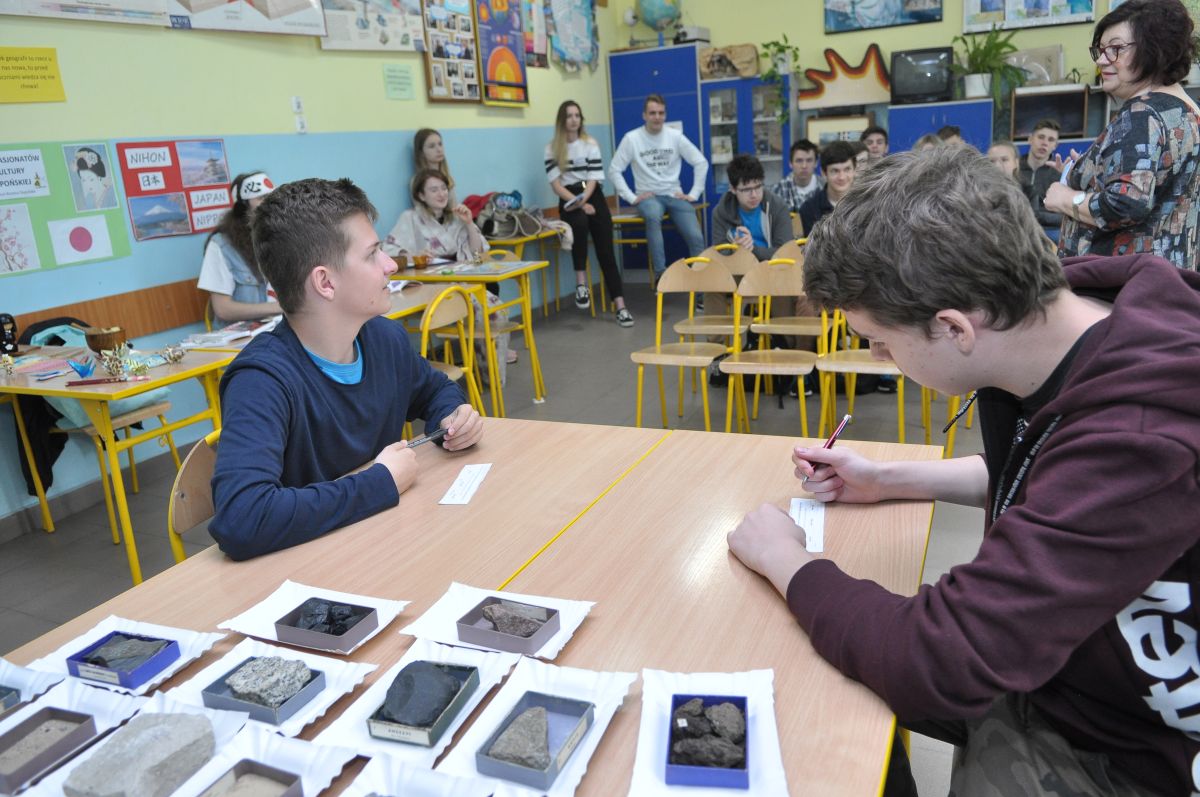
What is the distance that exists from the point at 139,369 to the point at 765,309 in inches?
105

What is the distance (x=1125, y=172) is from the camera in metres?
2.41

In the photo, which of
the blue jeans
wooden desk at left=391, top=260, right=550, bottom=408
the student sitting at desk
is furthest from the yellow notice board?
the blue jeans

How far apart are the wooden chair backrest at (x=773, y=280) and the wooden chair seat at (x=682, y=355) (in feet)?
0.98

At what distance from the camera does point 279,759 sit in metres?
0.81

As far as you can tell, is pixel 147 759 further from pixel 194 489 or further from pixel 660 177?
pixel 660 177

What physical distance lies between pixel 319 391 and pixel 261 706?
833 millimetres

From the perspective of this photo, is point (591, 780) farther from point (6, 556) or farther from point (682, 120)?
point (682, 120)

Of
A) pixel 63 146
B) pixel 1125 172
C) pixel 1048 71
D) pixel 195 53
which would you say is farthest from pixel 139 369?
pixel 1048 71

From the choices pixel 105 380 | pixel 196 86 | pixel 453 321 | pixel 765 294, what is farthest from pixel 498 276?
pixel 105 380

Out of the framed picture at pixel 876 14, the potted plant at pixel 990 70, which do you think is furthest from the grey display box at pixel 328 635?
the framed picture at pixel 876 14

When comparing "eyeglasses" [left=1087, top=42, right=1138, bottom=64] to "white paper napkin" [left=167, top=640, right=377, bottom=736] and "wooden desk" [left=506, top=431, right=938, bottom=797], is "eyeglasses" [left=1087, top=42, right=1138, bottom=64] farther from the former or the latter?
"white paper napkin" [left=167, top=640, right=377, bottom=736]

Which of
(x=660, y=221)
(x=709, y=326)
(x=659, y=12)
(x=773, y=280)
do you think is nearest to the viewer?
(x=773, y=280)

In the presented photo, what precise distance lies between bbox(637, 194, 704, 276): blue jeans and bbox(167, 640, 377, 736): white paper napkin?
19.7 ft

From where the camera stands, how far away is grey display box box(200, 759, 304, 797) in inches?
30.7
